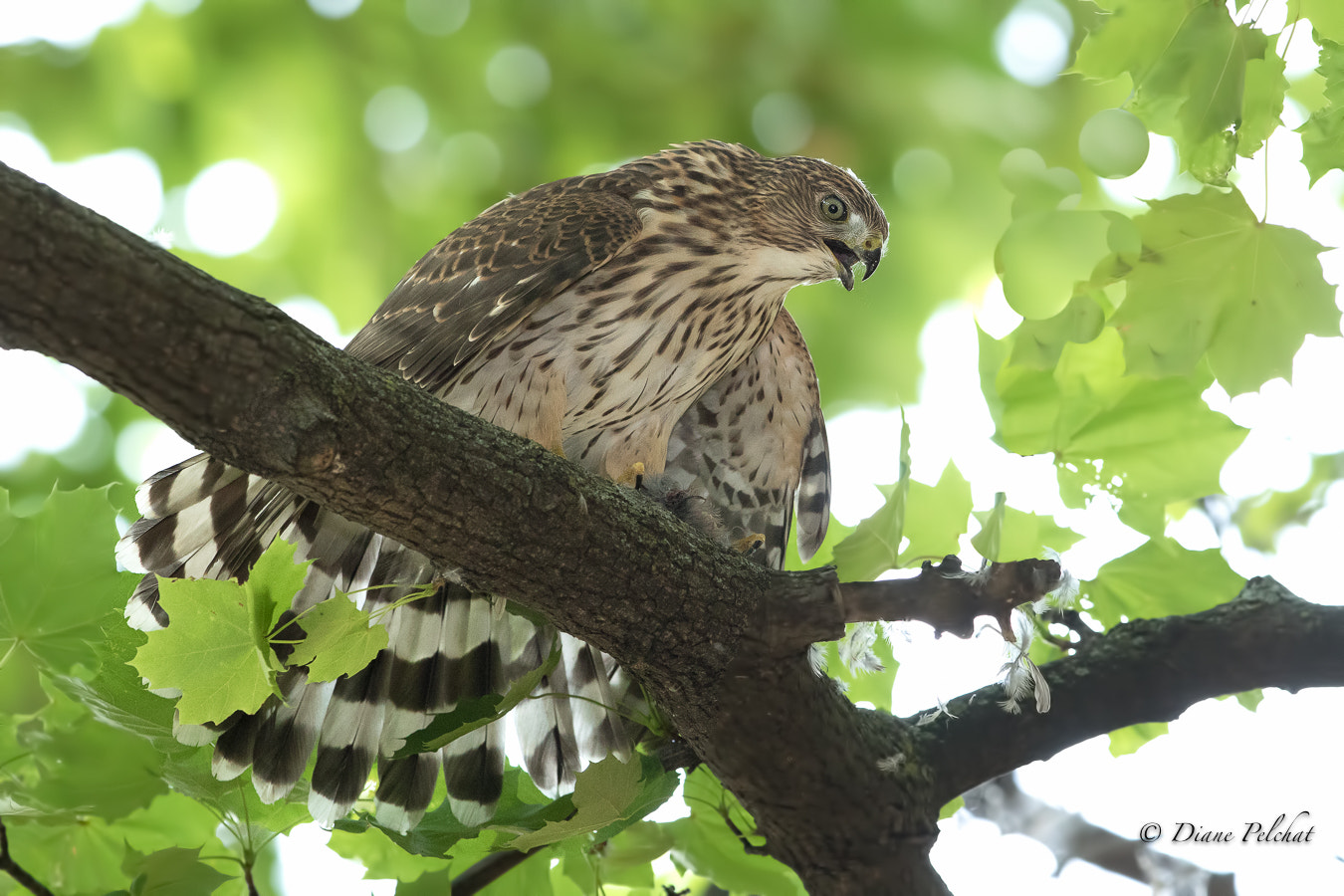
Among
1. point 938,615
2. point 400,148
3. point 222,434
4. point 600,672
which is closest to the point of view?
point 222,434

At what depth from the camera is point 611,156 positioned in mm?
4605

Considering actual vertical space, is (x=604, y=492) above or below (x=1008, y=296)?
below

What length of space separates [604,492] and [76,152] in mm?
3432

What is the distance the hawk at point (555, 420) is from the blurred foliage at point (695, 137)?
14 cm

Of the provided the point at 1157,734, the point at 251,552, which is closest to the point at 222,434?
the point at 251,552

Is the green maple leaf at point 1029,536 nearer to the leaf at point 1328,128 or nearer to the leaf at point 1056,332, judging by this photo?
the leaf at point 1056,332

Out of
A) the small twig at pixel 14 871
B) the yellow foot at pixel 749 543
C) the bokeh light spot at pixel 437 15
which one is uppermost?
the bokeh light spot at pixel 437 15

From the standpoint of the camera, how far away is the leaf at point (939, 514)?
2.30 meters

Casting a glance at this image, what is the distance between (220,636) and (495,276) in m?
1.38

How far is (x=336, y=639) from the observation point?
5.87 ft

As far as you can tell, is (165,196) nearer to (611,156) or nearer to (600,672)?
(611,156)

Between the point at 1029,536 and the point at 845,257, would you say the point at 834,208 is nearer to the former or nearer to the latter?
the point at 845,257

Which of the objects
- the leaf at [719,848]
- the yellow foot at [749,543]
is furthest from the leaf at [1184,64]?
the leaf at [719,848]

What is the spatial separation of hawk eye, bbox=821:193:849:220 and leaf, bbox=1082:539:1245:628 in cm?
141
